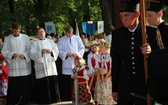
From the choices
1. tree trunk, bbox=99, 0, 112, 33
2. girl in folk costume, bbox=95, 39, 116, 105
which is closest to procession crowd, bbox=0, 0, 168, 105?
girl in folk costume, bbox=95, 39, 116, 105

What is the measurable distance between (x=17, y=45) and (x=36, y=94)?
144 centimetres

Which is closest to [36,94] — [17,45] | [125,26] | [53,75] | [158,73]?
[53,75]

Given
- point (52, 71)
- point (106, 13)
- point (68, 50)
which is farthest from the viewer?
point (106, 13)

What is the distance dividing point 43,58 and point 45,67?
0.23 m

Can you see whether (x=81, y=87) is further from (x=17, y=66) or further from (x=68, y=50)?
(x=17, y=66)

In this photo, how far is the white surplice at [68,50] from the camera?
9.66 metres

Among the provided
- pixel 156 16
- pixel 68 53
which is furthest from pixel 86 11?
pixel 156 16

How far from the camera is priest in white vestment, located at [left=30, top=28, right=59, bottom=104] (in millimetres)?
9352

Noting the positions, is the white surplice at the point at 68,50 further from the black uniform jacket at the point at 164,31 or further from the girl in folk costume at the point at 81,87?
the black uniform jacket at the point at 164,31

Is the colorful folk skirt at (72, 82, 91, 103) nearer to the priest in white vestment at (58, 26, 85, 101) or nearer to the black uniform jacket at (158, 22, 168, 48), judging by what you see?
the priest in white vestment at (58, 26, 85, 101)

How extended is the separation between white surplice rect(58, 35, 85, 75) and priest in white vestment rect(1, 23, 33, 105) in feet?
2.89

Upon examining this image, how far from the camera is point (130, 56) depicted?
402cm

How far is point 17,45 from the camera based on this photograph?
30.5ft

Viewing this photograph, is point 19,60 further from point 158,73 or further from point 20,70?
point 158,73
